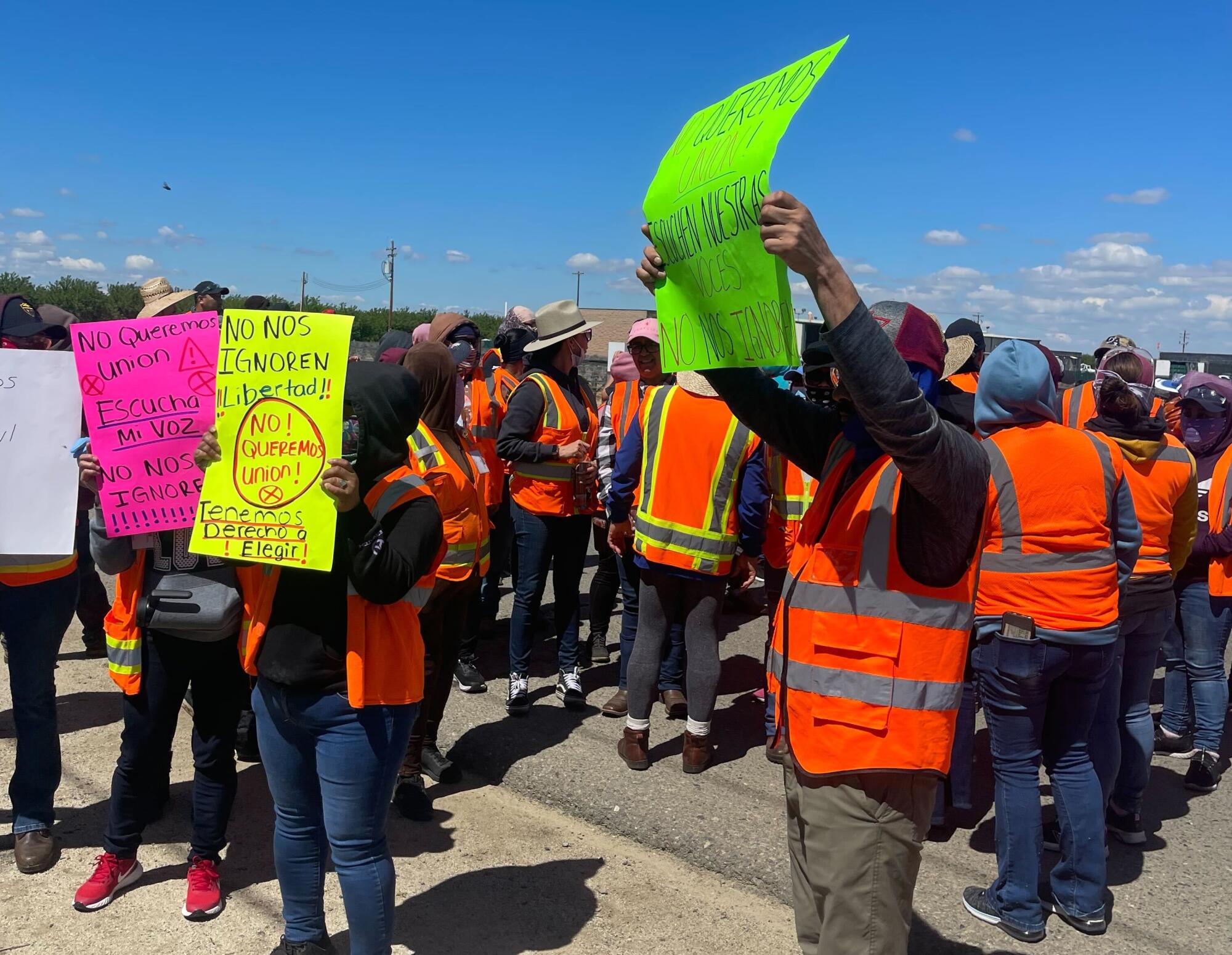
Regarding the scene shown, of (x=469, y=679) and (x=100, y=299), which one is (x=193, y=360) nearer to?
(x=469, y=679)

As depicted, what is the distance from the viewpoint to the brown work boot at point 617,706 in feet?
18.6

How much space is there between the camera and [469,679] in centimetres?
592

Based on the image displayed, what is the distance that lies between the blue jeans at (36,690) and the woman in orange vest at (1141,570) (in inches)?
172

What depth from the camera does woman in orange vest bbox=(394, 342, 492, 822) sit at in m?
4.26

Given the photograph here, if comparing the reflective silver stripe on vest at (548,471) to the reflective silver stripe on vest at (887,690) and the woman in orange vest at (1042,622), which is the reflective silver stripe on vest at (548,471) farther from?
the reflective silver stripe on vest at (887,690)

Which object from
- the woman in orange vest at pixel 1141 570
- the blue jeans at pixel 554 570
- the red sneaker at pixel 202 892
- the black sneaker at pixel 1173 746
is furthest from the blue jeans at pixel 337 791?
the black sneaker at pixel 1173 746

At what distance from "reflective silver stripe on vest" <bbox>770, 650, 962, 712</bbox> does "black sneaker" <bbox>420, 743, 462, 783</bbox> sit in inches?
113

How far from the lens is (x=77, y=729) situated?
5.24m

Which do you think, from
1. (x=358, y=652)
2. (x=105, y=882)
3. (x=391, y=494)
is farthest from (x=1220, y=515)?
(x=105, y=882)

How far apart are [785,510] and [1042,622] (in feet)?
→ 8.00

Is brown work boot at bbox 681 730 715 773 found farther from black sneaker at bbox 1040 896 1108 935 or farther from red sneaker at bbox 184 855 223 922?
red sneaker at bbox 184 855 223 922

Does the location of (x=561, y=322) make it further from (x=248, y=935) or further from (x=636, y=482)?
(x=248, y=935)

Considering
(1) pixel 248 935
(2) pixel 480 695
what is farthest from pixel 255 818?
(2) pixel 480 695

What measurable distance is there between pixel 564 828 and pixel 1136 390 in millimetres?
3319
